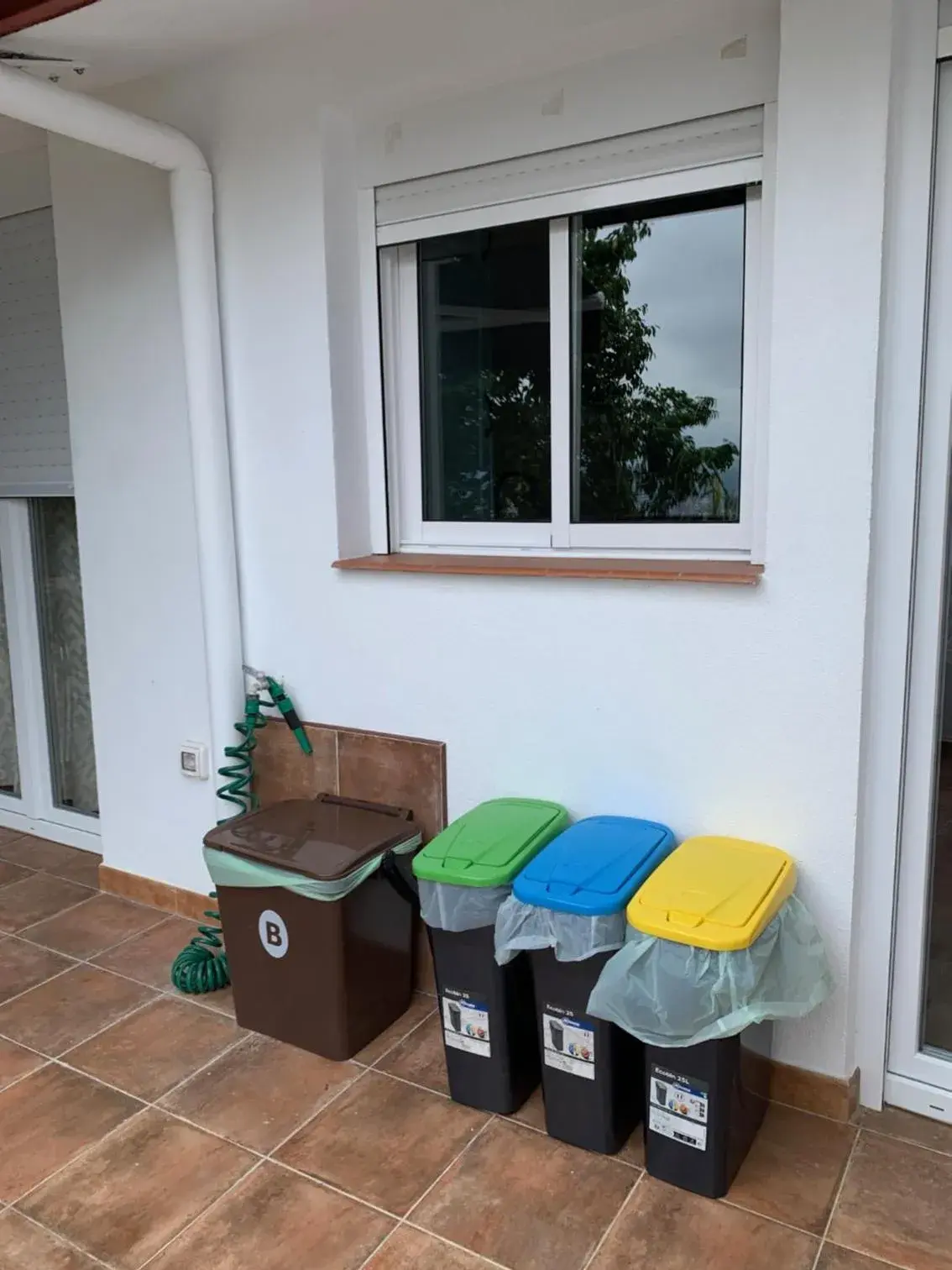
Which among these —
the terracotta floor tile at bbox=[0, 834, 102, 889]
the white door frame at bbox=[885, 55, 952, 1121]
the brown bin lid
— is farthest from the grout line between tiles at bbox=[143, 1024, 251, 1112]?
the white door frame at bbox=[885, 55, 952, 1121]

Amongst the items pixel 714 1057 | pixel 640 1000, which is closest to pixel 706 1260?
pixel 714 1057

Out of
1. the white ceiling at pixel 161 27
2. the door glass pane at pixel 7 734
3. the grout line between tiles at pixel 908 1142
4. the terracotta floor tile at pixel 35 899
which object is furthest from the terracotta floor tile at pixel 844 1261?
the door glass pane at pixel 7 734

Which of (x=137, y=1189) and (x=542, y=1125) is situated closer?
(x=137, y=1189)

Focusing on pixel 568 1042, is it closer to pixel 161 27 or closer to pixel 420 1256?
pixel 420 1256

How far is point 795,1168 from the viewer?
1.97 m

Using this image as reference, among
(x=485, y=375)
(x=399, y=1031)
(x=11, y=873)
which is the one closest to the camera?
(x=399, y=1031)

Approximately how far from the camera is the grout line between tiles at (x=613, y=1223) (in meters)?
1.75

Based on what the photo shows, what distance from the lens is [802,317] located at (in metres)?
1.93

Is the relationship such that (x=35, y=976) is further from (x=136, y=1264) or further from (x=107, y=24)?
(x=107, y=24)

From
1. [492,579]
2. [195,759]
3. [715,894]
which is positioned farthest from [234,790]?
[715,894]

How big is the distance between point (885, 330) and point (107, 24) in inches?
76.6

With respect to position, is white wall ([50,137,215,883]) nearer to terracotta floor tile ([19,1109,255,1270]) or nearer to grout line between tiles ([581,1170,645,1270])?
terracotta floor tile ([19,1109,255,1270])

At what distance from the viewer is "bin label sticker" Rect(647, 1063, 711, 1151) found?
1.84 meters

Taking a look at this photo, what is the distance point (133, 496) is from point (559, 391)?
1.38 meters
